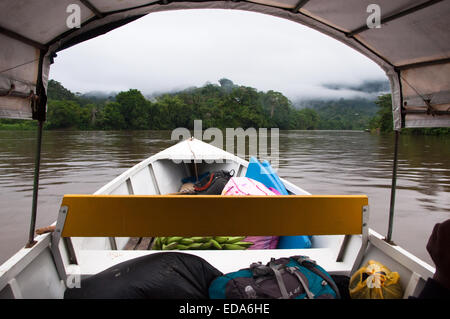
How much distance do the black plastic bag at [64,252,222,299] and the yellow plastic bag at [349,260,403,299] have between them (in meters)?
0.88

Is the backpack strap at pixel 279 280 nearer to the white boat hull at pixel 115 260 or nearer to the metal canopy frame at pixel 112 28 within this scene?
the white boat hull at pixel 115 260

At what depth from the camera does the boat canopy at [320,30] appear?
1.57 meters

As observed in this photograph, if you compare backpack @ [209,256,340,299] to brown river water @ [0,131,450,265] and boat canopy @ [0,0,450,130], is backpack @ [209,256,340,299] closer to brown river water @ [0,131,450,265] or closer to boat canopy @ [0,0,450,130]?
boat canopy @ [0,0,450,130]

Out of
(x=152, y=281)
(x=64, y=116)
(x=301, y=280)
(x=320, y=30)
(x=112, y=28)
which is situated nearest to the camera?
(x=152, y=281)

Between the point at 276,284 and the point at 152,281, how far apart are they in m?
0.68

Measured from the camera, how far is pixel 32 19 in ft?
5.10

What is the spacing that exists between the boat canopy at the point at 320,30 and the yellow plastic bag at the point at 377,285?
111 centimetres

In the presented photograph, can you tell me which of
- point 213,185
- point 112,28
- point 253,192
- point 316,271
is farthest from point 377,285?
point 213,185

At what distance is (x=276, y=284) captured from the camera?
153cm

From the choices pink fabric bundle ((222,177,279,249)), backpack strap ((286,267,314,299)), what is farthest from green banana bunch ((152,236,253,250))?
backpack strap ((286,267,314,299))

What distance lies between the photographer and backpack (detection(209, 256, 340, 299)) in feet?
4.83

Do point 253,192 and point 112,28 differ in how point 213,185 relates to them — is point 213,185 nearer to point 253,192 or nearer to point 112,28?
point 253,192

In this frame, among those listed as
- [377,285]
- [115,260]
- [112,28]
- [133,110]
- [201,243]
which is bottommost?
[201,243]
